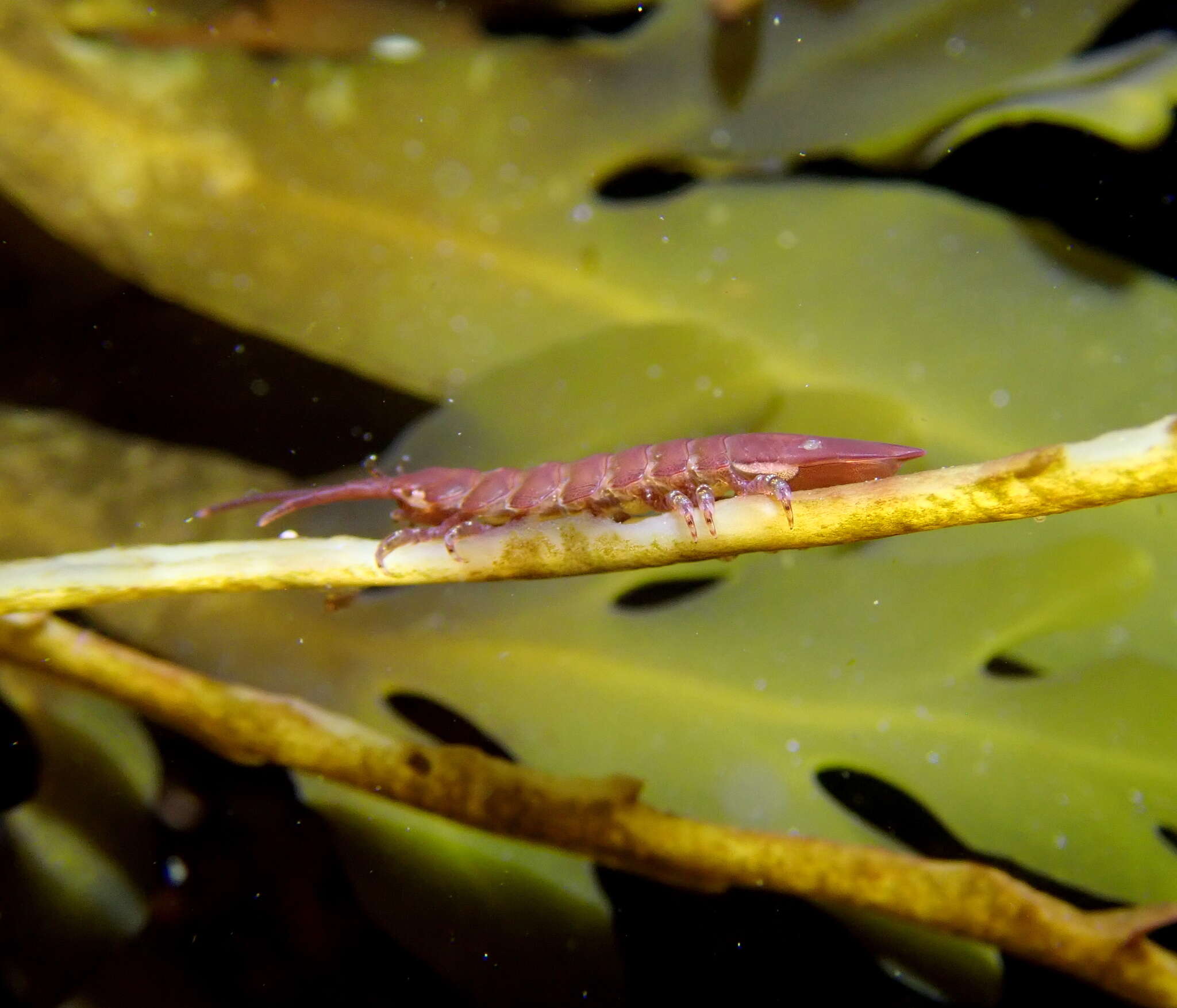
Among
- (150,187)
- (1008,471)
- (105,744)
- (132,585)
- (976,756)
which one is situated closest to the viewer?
(1008,471)

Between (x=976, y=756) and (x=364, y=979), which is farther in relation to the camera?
(x=364, y=979)

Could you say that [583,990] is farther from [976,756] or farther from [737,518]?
[737,518]

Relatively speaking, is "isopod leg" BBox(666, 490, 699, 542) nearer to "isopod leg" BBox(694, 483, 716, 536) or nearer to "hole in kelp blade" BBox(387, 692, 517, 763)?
"isopod leg" BBox(694, 483, 716, 536)

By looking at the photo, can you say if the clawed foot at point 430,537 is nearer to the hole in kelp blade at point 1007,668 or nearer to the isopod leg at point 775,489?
the isopod leg at point 775,489

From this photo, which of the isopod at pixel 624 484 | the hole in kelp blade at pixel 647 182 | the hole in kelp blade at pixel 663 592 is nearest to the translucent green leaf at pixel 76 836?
the isopod at pixel 624 484

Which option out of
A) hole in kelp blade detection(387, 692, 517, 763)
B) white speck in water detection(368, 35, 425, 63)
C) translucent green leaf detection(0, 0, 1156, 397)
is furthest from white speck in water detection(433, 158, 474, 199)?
hole in kelp blade detection(387, 692, 517, 763)

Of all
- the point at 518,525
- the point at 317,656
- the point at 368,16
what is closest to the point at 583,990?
the point at 317,656
